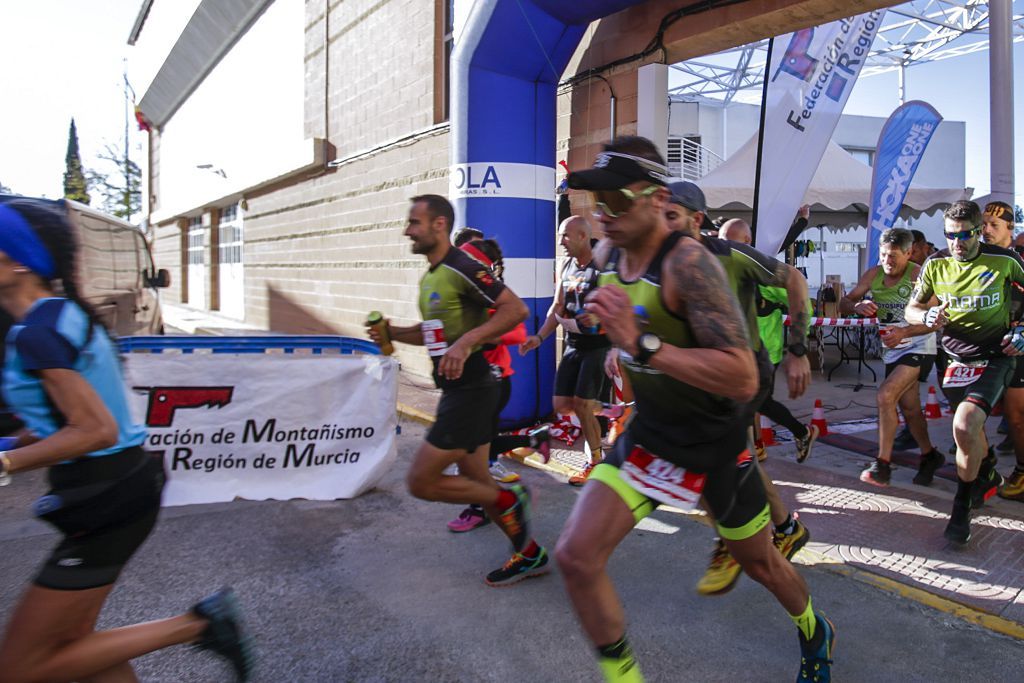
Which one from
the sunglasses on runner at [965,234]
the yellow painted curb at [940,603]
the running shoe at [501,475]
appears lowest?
the yellow painted curb at [940,603]

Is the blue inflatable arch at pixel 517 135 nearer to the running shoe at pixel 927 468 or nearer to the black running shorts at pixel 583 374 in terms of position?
the black running shorts at pixel 583 374

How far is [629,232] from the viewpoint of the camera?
2352mm

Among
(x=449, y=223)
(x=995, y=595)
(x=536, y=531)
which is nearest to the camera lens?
(x=995, y=595)

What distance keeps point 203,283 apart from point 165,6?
10492 millimetres

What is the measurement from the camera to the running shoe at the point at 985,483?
4.17m

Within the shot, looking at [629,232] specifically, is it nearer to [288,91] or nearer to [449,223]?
[449,223]

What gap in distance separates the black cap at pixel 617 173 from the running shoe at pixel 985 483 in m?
3.14

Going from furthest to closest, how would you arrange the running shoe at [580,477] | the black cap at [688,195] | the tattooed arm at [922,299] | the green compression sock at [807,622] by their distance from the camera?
the running shoe at [580,477]
the tattooed arm at [922,299]
the black cap at [688,195]
the green compression sock at [807,622]

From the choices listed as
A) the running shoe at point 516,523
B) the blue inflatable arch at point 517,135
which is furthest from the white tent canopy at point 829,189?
the running shoe at point 516,523

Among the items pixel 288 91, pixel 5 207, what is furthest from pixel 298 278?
pixel 5 207

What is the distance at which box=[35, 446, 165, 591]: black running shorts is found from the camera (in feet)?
6.88

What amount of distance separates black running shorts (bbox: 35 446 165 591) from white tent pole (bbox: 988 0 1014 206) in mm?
6336

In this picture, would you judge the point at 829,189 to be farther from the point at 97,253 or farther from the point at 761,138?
the point at 97,253

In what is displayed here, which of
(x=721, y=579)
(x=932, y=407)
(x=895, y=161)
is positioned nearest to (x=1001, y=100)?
(x=895, y=161)
